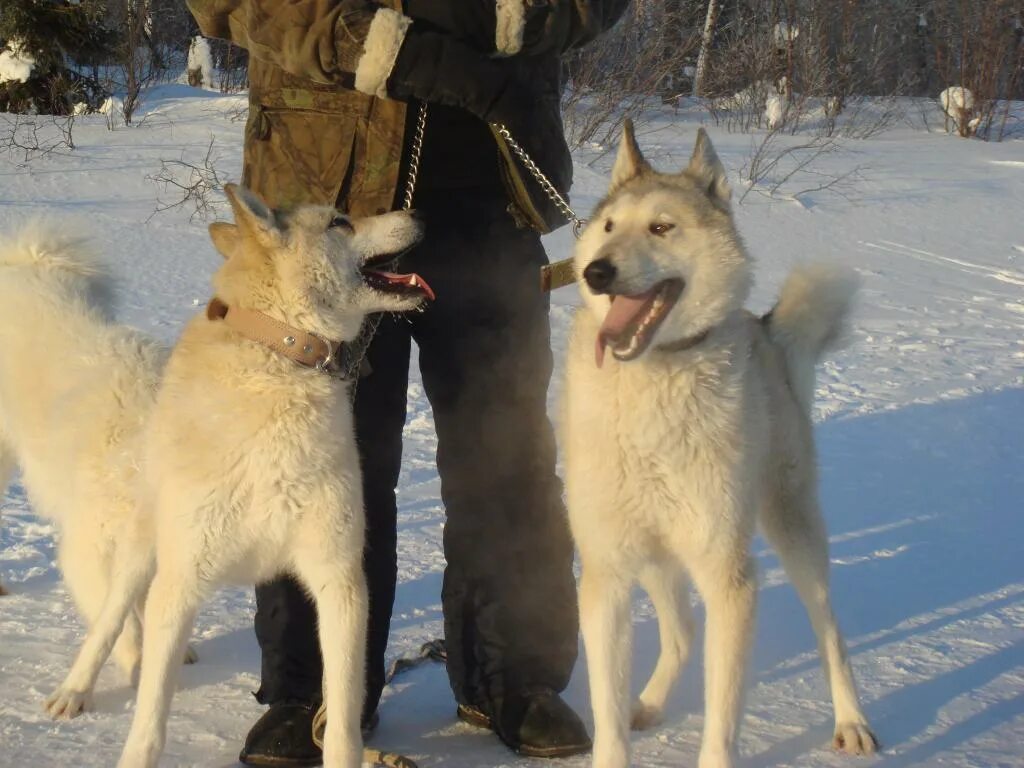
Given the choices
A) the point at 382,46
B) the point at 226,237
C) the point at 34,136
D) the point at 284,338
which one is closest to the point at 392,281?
the point at 284,338

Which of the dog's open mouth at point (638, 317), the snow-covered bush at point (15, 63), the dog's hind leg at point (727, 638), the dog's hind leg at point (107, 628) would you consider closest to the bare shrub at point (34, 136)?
the snow-covered bush at point (15, 63)

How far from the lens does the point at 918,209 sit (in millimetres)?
11531

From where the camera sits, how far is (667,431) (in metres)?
2.48

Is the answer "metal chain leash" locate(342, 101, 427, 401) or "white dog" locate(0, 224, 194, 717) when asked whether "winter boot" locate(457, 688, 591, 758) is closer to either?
"metal chain leash" locate(342, 101, 427, 401)

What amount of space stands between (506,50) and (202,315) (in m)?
0.92

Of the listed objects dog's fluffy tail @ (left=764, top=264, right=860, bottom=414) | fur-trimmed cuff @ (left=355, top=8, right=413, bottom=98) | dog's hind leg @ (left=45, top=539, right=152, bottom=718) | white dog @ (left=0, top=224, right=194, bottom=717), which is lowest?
dog's hind leg @ (left=45, top=539, right=152, bottom=718)

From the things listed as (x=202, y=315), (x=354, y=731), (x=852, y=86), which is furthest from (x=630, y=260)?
(x=852, y=86)

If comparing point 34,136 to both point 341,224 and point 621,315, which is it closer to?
point 341,224

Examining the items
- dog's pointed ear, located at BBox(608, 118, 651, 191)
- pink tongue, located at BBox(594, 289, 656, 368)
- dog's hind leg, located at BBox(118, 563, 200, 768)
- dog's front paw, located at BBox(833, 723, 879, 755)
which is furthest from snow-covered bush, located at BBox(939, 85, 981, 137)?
dog's hind leg, located at BBox(118, 563, 200, 768)

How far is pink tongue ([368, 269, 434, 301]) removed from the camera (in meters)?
2.52

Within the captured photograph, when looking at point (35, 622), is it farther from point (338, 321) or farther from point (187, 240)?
point (187, 240)

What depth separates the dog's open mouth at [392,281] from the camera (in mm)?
2520

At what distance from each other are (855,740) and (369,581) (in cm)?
122

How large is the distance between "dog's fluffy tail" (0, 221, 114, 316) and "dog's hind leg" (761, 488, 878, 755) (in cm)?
208
